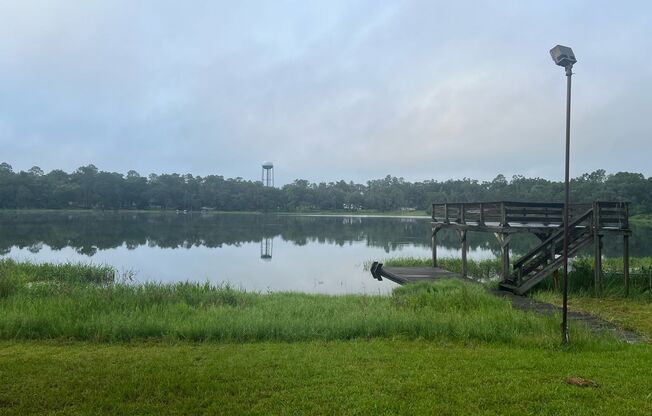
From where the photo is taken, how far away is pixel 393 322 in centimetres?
786

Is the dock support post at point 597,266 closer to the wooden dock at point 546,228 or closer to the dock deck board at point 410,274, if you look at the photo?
the wooden dock at point 546,228

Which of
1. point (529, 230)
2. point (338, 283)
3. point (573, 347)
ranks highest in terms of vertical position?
point (529, 230)

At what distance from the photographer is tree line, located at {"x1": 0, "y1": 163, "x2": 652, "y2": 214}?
8800 centimetres

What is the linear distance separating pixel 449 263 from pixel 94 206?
360 feet

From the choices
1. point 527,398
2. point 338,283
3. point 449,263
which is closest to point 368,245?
point 449,263

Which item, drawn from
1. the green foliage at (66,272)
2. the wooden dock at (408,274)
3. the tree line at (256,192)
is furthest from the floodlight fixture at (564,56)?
the tree line at (256,192)

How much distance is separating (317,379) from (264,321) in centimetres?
302

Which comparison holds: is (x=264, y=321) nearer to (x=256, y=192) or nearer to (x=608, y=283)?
(x=608, y=283)

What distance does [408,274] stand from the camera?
764 inches

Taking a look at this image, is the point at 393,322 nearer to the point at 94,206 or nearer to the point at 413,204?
the point at 94,206

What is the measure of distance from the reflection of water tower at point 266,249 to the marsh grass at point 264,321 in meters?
17.3

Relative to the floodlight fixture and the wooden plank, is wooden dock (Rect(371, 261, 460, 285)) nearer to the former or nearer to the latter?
the wooden plank

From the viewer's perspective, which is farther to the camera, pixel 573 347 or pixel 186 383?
pixel 573 347

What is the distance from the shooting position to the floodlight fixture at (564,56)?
677cm
